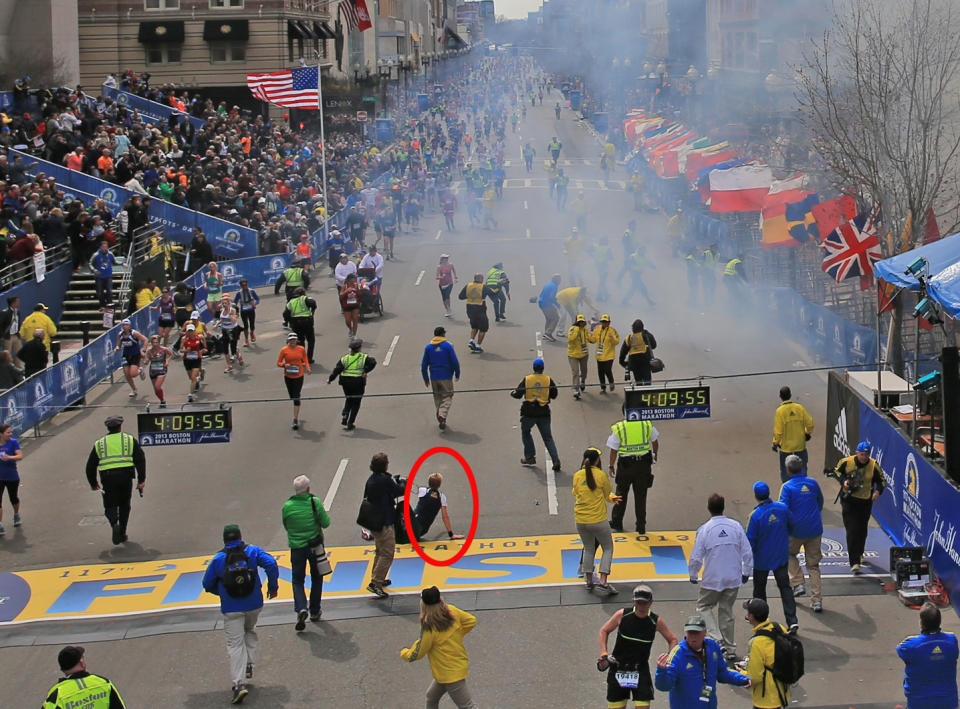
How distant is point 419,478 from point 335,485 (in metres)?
1.05

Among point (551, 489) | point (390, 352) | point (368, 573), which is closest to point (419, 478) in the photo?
point (551, 489)

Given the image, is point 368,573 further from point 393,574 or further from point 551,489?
point 551,489

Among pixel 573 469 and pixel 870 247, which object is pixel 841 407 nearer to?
pixel 573 469

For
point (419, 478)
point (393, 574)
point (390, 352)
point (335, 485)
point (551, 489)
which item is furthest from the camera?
point (390, 352)

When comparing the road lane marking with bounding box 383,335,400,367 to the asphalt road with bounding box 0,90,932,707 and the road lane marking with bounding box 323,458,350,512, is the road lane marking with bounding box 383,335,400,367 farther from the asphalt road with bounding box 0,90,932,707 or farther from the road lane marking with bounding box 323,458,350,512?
the road lane marking with bounding box 323,458,350,512

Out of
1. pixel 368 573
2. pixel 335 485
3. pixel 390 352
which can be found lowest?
pixel 368 573

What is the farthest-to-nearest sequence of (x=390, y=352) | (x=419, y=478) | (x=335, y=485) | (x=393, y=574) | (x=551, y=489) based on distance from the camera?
(x=390, y=352) → (x=419, y=478) → (x=335, y=485) → (x=551, y=489) → (x=393, y=574)

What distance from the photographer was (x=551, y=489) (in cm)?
1491

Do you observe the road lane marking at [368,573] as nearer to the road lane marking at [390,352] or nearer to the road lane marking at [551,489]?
the road lane marking at [551,489]

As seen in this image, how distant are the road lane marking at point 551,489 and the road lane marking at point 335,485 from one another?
2587mm

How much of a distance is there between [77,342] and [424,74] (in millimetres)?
72799

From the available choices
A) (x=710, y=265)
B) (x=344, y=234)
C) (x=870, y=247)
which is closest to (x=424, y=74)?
(x=344, y=234)

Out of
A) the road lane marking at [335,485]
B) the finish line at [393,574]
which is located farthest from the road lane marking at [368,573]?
the road lane marking at [335,485]

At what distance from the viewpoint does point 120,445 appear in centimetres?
1343
